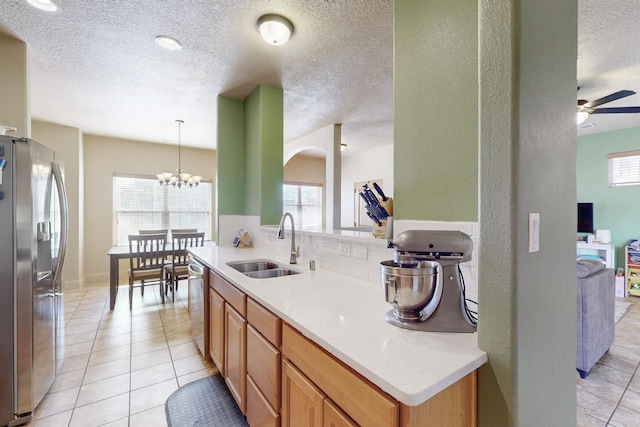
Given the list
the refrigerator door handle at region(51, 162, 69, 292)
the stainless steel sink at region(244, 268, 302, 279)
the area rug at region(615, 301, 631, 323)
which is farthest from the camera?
the area rug at region(615, 301, 631, 323)

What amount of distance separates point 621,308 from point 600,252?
1.13 m

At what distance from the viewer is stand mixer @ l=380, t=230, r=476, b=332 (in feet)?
3.14

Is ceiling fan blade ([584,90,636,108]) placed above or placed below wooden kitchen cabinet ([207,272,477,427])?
above

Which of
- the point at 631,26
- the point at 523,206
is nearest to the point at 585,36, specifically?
the point at 631,26

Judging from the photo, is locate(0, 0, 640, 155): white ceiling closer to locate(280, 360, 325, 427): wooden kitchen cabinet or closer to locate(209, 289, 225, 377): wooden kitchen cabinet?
locate(209, 289, 225, 377): wooden kitchen cabinet

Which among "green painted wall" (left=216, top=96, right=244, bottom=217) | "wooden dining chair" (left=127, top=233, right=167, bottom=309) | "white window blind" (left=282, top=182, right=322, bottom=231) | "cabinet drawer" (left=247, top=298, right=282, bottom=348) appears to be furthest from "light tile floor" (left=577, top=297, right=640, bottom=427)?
"white window blind" (left=282, top=182, right=322, bottom=231)

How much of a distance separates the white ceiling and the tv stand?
2029 mm

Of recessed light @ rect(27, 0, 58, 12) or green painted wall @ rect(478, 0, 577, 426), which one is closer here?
green painted wall @ rect(478, 0, 577, 426)

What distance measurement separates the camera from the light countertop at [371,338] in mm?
719

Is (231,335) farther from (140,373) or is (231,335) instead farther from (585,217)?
(585,217)

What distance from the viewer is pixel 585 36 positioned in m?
2.20

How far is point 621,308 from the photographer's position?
153 inches

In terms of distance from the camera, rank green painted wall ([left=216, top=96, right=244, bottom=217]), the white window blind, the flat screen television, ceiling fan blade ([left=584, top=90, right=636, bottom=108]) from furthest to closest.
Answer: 1. the white window blind
2. the flat screen television
3. green painted wall ([left=216, top=96, right=244, bottom=217])
4. ceiling fan blade ([left=584, top=90, right=636, bottom=108])

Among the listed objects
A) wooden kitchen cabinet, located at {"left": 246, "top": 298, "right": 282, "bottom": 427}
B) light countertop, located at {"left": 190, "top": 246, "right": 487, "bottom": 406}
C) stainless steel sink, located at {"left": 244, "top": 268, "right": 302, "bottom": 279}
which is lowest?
wooden kitchen cabinet, located at {"left": 246, "top": 298, "right": 282, "bottom": 427}
